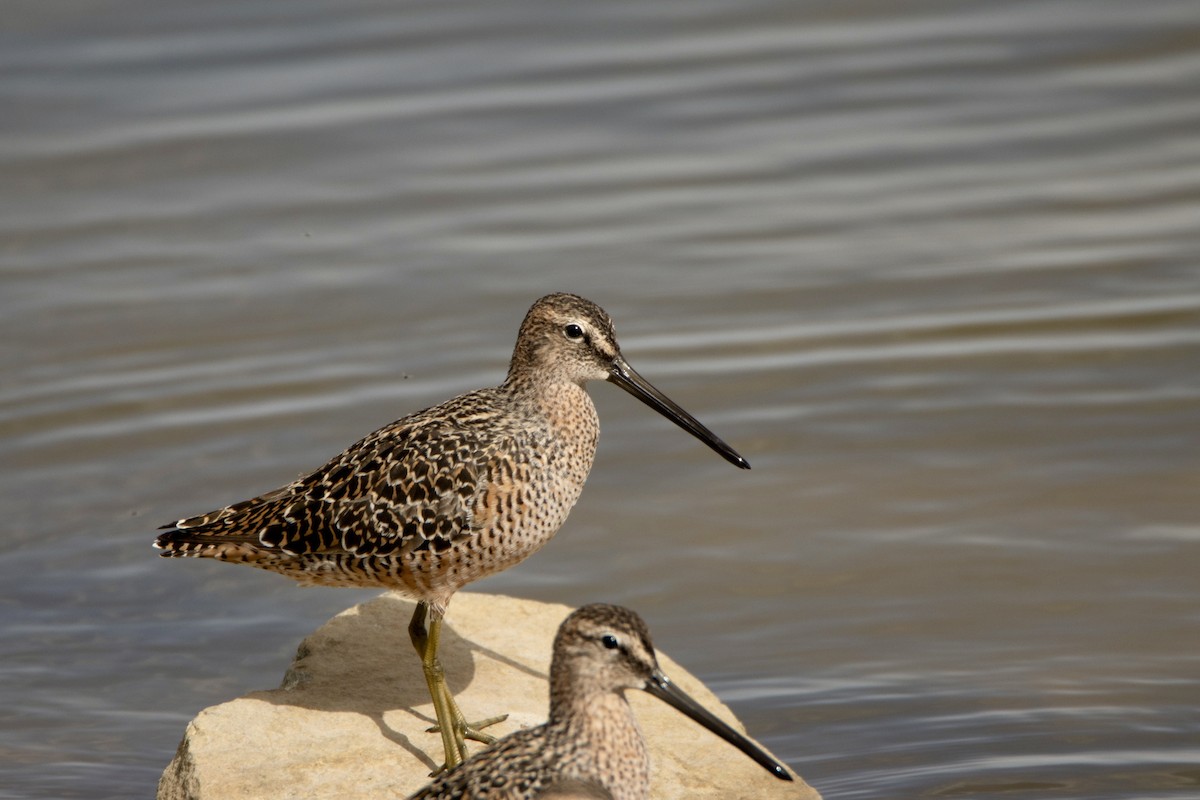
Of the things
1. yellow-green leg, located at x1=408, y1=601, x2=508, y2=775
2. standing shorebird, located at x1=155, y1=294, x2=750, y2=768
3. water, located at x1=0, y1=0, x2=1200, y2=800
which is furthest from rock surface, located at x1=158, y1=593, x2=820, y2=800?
water, located at x1=0, y1=0, x2=1200, y2=800

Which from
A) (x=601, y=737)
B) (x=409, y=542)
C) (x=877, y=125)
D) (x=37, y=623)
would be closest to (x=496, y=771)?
(x=601, y=737)

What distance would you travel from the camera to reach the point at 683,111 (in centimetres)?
1227

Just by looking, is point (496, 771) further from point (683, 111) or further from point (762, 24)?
Answer: point (762, 24)

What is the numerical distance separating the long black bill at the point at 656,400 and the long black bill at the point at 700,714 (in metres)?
1.41

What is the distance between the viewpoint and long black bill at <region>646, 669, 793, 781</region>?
4.80 meters

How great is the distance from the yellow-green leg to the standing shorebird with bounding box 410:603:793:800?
99cm

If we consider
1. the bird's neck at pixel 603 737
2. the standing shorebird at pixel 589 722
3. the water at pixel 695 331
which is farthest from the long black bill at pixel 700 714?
the water at pixel 695 331

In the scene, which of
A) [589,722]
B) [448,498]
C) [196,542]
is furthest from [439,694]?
[589,722]

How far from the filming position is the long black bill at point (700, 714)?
189 inches

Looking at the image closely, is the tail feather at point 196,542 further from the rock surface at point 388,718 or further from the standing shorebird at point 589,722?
the standing shorebird at point 589,722

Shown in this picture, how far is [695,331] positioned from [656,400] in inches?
135

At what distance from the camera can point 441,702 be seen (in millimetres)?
5777

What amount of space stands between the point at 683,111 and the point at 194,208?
3.21 metres

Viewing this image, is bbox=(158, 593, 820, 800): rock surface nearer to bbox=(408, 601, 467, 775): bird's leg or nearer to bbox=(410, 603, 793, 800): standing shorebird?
bbox=(408, 601, 467, 775): bird's leg
